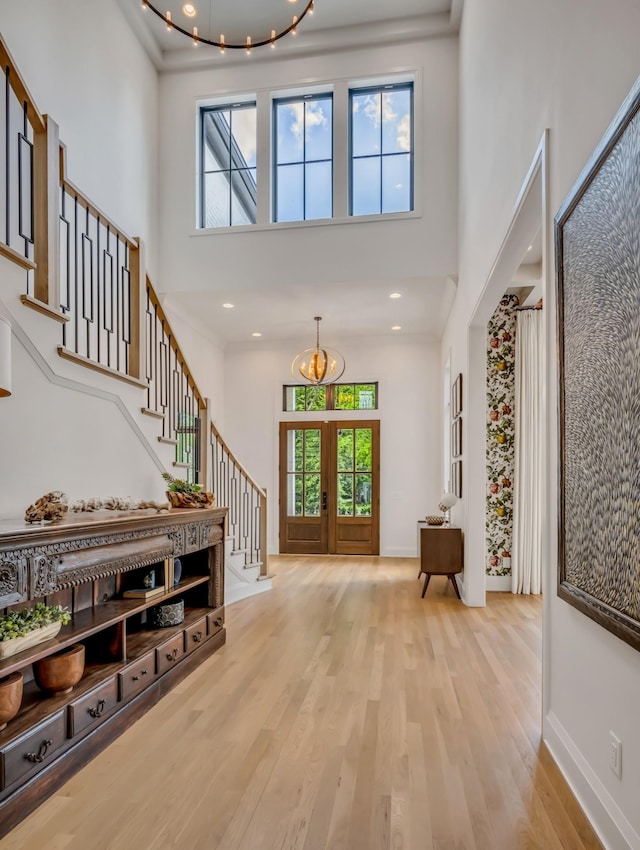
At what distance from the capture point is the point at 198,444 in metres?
5.41

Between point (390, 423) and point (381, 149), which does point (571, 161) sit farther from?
point (390, 423)

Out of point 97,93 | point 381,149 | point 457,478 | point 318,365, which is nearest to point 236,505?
point 318,365

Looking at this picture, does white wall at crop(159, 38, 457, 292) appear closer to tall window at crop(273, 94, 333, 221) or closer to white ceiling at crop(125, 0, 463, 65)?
white ceiling at crop(125, 0, 463, 65)

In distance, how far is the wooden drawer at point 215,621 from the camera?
13.2 feet

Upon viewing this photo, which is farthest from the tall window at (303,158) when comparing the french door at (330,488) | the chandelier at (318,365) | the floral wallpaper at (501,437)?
the french door at (330,488)

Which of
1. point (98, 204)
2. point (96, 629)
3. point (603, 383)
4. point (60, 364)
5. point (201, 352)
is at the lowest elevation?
point (96, 629)

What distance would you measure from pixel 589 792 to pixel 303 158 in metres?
7.18

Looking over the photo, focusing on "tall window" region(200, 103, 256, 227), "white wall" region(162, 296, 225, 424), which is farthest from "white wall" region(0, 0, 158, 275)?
"white wall" region(162, 296, 225, 424)

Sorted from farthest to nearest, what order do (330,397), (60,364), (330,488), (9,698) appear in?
(330,397)
(330,488)
(60,364)
(9,698)

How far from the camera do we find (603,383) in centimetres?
198

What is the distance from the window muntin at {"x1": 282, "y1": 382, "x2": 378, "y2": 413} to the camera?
30.1ft

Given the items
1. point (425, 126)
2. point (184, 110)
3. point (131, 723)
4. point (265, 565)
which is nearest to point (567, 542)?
point (131, 723)

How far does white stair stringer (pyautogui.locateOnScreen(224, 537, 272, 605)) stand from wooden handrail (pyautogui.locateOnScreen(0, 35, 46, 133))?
149 inches

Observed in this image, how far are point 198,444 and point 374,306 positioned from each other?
3.42 meters
